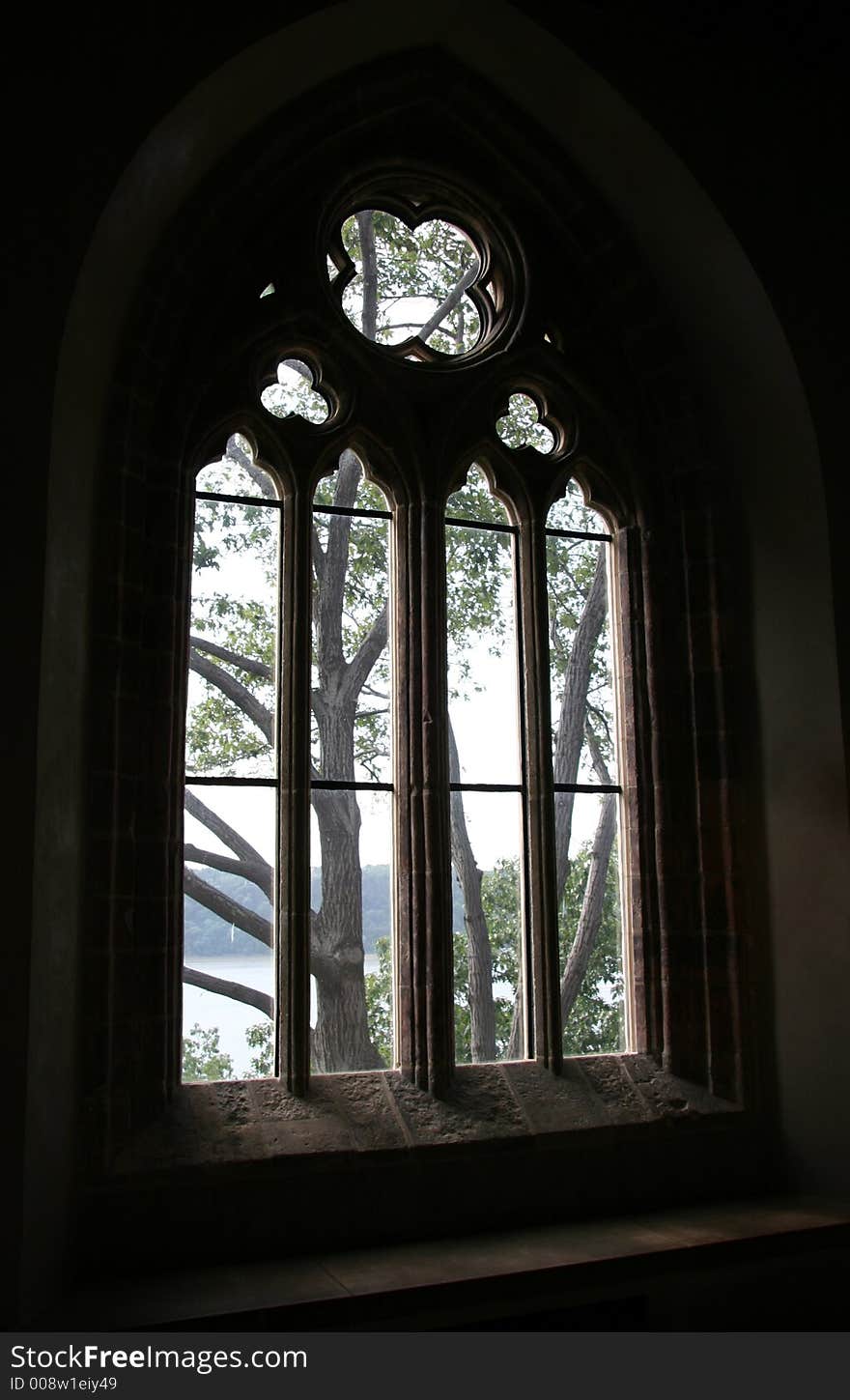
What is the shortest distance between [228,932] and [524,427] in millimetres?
2129

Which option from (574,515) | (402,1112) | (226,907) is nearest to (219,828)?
(226,907)

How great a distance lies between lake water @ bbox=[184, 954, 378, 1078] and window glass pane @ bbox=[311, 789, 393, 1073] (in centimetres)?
13

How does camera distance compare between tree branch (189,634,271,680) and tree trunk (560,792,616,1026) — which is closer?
tree branch (189,634,271,680)

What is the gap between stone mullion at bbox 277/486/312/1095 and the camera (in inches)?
147

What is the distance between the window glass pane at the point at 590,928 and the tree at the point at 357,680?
0.01 metres

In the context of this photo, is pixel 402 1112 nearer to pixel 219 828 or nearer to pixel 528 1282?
pixel 528 1282

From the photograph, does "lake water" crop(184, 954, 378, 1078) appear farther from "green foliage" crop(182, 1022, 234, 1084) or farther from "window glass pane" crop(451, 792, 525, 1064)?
"window glass pane" crop(451, 792, 525, 1064)

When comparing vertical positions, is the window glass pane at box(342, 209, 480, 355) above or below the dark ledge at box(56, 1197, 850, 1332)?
above

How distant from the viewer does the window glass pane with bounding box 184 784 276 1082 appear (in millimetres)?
3701

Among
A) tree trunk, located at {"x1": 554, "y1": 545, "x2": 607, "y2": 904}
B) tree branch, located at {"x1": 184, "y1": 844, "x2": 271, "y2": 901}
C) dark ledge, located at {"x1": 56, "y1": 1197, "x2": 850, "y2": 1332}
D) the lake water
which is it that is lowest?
dark ledge, located at {"x1": 56, "y1": 1197, "x2": 850, "y2": 1332}

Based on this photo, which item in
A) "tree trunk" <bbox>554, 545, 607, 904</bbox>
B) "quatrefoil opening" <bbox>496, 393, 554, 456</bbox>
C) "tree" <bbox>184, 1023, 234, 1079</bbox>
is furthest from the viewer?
"quatrefoil opening" <bbox>496, 393, 554, 456</bbox>

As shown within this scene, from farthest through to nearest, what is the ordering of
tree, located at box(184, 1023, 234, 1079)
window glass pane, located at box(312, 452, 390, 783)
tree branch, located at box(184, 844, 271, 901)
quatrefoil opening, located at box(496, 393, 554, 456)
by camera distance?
quatrefoil opening, located at box(496, 393, 554, 456), window glass pane, located at box(312, 452, 390, 783), tree branch, located at box(184, 844, 271, 901), tree, located at box(184, 1023, 234, 1079)

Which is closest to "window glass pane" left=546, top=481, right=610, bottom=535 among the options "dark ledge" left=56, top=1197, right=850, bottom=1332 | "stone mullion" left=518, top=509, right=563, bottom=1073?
"stone mullion" left=518, top=509, right=563, bottom=1073

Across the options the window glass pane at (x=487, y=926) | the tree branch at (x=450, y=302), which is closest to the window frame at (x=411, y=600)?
the window glass pane at (x=487, y=926)
